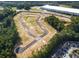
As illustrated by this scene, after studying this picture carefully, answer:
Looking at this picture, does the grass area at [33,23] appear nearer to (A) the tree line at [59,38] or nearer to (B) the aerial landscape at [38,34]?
(B) the aerial landscape at [38,34]

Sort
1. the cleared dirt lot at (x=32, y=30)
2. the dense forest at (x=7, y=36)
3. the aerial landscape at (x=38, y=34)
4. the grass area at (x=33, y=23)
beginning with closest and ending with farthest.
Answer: the dense forest at (x=7, y=36), the aerial landscape at (x=38, y=34), the cleared dirt lot at (x=32, y=30), the grass area at (x=33, y=23)

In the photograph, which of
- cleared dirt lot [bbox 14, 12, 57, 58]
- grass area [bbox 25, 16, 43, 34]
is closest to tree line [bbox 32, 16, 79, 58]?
cleared dirt lot [bbox 14, 12, 57, 58]

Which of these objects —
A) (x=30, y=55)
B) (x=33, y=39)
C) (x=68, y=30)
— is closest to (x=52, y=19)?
(x=68, y=30)

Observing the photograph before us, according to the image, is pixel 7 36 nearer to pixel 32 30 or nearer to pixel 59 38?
pixel 32 30

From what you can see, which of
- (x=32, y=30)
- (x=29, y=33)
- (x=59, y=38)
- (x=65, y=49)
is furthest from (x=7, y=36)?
(x=65, y=49)

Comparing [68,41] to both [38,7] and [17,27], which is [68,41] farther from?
[38,7]

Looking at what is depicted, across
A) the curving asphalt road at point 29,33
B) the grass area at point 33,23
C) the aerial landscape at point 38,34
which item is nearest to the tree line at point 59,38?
the aerial landscape at point 38,34

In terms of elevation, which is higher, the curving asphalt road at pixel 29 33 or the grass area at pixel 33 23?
the grass area at pixel 33 23
